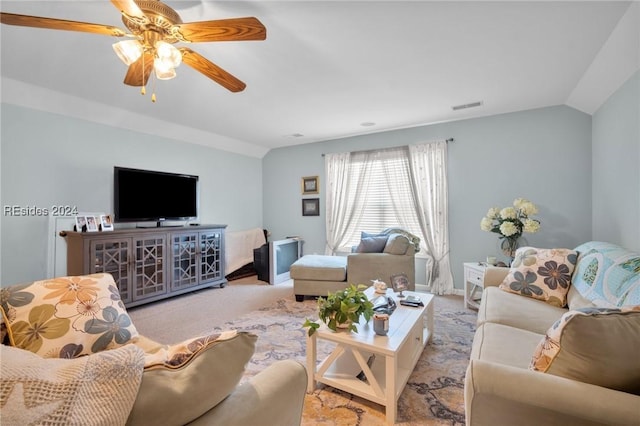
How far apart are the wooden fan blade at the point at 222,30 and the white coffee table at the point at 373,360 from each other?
5.65ft

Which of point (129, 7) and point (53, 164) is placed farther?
point (53, 164)

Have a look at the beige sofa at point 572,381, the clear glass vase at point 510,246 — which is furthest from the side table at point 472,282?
the beige sofa at point 572,381

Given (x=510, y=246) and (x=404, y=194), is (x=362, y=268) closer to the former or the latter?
Result: (x=404, y=194)

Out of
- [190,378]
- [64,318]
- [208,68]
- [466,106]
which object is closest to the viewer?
[190,378]

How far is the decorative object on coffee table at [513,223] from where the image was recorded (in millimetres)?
2898

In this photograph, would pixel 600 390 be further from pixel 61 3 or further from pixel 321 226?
pixel 321 226

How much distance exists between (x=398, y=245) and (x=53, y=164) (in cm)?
→ 389

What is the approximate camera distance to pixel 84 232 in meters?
2.77

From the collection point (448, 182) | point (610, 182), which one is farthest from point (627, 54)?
point (448, 182)

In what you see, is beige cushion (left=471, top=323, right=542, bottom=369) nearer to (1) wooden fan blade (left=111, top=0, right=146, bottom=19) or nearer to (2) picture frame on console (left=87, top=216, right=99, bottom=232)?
(1) wooden fan blade (left=111, top=0, right=146, bottom=19)

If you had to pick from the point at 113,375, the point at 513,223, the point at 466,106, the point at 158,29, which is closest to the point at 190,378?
the point at 113,375

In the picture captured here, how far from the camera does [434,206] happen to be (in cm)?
379

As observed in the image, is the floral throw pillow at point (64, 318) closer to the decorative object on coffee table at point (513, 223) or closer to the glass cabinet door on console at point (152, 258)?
the glass cabinet door on console at point (152, 258)

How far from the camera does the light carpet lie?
4.98 ft
